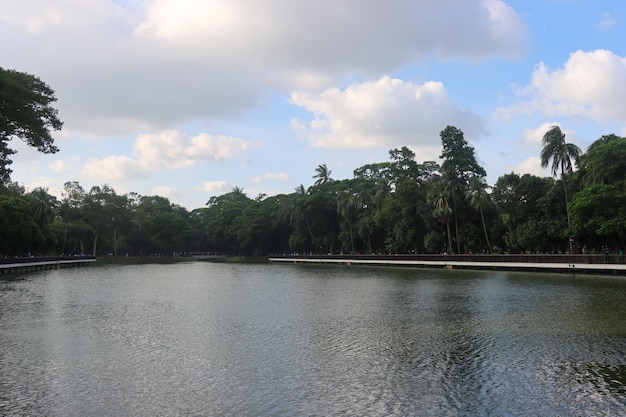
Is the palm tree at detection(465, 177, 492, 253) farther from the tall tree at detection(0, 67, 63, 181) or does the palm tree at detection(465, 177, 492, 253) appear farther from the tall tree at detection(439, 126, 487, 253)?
the tall tree at detection(0, 67, 63, 181)

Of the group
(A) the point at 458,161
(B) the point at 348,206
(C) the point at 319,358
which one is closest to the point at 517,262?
(A) the point at 458,161

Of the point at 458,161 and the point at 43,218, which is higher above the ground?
the point at 458,161

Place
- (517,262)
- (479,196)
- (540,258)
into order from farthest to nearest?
(479,196) < (517,262) < (540,258)

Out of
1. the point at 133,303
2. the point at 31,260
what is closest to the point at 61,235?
the point at 31,260

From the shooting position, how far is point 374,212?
75.2m

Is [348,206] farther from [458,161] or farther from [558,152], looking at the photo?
[558,152]

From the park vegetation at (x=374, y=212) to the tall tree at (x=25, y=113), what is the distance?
8 cm

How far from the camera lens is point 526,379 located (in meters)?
10.9

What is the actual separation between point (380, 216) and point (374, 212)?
14.1ft

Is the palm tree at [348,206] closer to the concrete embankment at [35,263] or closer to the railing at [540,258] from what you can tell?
the railing at [540,258]

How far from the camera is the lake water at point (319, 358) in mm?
9461

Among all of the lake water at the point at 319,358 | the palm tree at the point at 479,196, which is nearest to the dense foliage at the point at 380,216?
the palm tree at the point at 479,196

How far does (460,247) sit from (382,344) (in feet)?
174

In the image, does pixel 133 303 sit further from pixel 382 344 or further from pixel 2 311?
pixel 382 344
